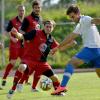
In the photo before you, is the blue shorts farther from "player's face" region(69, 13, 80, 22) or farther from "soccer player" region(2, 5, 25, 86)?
"soccer player" region(2, 5, 25, 86)

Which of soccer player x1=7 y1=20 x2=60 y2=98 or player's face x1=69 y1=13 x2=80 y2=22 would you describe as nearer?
player's face x1=69 y1=13 x2=80 y2=22

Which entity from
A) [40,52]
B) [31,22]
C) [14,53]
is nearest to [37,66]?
[40,52]

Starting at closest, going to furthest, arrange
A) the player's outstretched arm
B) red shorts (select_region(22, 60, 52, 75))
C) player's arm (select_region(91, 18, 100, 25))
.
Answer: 1. player's arm (select_region(91, 18, 100, 25))
2. the player's outstretched arm
3. red shorts (select_region(22, 60, 52, 75))

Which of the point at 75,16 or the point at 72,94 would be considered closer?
the point at 75,16

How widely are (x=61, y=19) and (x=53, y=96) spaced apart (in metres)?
19.6

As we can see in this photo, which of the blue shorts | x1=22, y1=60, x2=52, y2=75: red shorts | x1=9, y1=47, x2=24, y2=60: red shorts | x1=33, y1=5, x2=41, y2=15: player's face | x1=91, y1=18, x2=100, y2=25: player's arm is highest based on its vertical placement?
x1=91, y1=18, x2=100, y2=25: player's arm

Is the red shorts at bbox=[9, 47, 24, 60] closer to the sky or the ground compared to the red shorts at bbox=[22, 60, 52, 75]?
closer to the ground

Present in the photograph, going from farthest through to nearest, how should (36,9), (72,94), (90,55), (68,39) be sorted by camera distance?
(36,9) → (72,94) → (68,39) → (90,55)

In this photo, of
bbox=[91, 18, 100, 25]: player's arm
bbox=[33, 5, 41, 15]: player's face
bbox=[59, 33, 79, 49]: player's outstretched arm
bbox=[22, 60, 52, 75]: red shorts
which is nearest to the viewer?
bbox=[91, 18, 100, 25]: player's arm

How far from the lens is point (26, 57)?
12.0m

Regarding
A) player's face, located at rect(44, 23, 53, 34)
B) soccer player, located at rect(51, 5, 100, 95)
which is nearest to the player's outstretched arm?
soccer player, located at rect(51, 5, 100, 95)

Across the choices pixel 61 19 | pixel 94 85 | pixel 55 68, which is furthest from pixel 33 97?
pixel 61 19

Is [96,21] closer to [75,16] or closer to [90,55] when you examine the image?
[75,16]

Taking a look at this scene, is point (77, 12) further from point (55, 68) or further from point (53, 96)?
point (55, 68)
